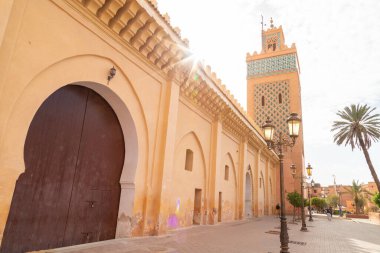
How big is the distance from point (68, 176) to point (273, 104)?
23.0m

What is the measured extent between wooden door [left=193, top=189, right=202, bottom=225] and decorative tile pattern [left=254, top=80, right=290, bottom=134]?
54.0ft

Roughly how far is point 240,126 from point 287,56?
1586cm

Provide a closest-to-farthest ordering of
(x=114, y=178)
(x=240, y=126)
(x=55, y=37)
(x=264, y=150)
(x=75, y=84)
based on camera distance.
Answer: (x=55, y=37)
(x=75, y=84)
(x=114, y=178)
(x=240, y=126)
(x=264, y=150)

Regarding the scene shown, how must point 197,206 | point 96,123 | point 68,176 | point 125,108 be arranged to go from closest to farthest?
point 68,176 < point 96,123 < point 125,108 < point 197,206

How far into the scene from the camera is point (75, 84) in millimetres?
5469

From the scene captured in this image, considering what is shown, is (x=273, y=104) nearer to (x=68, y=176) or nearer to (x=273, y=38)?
(x=273, y=38)

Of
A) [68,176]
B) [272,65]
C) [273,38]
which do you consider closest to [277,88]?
[272,65]

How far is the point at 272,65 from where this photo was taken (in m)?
26.3

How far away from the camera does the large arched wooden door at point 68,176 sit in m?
4.44

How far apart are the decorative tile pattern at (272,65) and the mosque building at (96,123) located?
18.0 metres

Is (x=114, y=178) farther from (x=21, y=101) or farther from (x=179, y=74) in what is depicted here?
(x=179, y=74)

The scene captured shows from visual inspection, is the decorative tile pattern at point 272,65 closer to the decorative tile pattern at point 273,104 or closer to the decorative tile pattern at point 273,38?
the decorative tile pattern at point 273,104

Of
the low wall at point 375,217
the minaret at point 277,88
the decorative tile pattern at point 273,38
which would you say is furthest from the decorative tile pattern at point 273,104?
the low wall at point 375,217

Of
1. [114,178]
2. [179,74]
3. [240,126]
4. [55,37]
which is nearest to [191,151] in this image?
[179,74]
